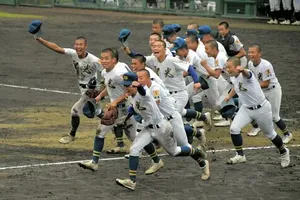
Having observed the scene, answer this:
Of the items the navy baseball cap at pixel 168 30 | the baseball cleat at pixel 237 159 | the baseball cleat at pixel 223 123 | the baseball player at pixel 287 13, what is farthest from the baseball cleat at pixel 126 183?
the baseball player at pixel 287 13

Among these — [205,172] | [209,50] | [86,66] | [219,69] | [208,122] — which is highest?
[209,50]

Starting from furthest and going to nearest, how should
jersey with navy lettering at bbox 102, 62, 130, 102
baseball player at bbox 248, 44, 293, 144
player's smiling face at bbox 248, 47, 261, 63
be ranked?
baseball player at bbox 248, 44, 293, 144 → player's smiling face at bbox 248, 47, 261, 63 → jersey with navy lettering at bbox 102, 62, 130, 102

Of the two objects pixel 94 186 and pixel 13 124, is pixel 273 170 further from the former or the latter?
pixel 13 124

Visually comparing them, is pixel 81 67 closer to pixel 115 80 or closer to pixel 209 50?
pixel 115 80

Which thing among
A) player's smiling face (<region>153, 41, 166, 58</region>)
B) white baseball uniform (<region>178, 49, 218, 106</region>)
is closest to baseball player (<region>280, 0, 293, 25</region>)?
white baseball uniform (<region>178, 49, 218, 106</region>)

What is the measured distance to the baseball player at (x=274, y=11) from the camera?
123ft

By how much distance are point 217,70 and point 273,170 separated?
10.3 ft

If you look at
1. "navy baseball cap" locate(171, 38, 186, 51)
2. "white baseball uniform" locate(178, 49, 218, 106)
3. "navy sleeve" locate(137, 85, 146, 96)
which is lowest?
"white baseball uniform" locate(178, 49, 218, 106)

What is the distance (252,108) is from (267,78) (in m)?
1.48

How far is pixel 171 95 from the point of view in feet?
52.3

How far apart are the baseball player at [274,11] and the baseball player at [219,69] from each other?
64.3ft

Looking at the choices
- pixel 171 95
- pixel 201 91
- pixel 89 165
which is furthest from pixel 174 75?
pixel 89 165

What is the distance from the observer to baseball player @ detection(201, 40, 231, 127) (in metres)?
16.7

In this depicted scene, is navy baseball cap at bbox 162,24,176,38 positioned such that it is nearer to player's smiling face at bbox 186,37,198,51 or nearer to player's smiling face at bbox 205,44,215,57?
player's smiling face at bbox 186,37,198,51
